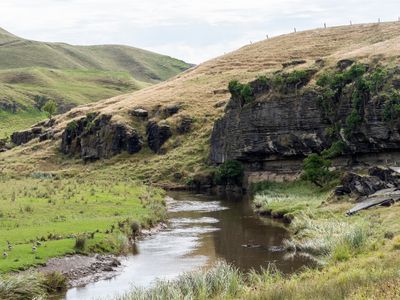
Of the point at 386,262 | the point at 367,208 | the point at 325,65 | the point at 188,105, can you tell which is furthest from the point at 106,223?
the point at 188,105

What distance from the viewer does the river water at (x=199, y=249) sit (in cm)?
3559

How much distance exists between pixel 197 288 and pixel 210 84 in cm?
12014

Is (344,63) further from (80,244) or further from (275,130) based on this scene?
(80,244)

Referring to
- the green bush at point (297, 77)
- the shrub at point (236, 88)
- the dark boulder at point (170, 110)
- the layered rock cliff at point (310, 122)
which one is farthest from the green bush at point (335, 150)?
the dark boulder at point (170, 110)

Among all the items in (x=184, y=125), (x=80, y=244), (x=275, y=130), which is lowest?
(x=80, y=244)

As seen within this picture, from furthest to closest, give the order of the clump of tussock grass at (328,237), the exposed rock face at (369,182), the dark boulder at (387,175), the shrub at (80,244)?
the dark boulder at (387,175)
the exposed rock face at (369,182)
the shrub at (80,244)
the clump of tussock grass at (328,237)

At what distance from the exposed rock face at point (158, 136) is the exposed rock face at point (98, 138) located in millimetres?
2263

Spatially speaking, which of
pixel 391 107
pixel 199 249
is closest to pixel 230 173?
pixel 391 107

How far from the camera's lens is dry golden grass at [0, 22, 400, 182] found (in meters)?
107

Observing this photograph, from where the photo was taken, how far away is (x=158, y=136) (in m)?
120

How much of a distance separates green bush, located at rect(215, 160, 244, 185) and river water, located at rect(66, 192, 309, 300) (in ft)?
73.3

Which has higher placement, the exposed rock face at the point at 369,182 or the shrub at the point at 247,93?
the shrub at the point at 247,93

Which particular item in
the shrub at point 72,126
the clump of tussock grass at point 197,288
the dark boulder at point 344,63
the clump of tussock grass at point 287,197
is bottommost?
the clump of tussock grass at point 287,197

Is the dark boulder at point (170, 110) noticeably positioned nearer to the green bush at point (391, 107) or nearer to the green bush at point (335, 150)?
the green bush at point (335, 150)
